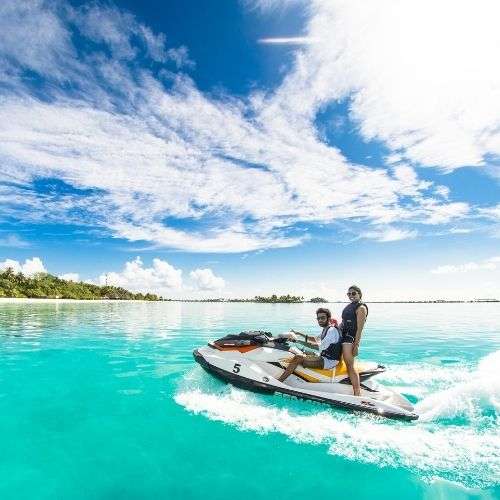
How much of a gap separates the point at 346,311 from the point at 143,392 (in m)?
5.09

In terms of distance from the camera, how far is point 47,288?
11019cm

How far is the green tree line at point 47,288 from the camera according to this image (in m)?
96.1

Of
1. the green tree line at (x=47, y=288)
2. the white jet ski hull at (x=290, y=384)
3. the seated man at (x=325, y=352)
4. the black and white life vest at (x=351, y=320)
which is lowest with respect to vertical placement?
the white jet ski hull at (x=290, y=384)

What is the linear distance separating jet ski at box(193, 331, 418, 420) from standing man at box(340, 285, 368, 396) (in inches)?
12.8

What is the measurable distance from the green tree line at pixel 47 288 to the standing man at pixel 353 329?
99.8 meters

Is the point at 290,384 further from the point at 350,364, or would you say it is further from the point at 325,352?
the point at 350,364

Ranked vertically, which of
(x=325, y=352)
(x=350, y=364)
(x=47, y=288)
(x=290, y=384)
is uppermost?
(x=47, y=288)

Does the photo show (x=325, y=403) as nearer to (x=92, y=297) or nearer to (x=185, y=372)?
(x=185, y=372)

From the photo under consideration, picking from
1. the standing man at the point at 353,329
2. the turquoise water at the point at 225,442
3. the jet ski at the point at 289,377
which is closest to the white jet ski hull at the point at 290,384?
the jet ski at the point at 289,377

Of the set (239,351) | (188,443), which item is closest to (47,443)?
(188,443)

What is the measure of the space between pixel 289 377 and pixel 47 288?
117 m

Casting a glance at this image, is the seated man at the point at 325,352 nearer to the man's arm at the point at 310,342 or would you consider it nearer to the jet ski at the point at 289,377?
the jet ski at the point at 289,377

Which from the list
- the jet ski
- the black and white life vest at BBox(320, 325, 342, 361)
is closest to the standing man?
the black and white life vest at BBox(320, 325, 342, 361)

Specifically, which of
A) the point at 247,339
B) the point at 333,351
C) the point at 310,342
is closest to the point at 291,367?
the point at 333,351
